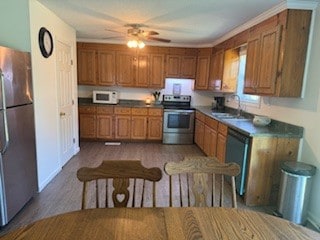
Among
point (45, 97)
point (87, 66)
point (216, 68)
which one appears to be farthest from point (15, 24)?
point (216, 68)

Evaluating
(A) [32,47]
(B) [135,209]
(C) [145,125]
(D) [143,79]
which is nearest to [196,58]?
(D) [143,79]

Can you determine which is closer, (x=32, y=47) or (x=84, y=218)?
(x=84, y=218)

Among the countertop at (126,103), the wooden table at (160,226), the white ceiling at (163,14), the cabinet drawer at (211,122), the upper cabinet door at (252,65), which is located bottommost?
the wooden table at (160,226)

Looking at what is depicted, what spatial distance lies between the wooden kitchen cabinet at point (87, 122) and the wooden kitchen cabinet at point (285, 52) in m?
3.81

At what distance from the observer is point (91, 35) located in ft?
16.0

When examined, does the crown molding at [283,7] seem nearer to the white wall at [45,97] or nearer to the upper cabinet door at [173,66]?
the upper cabinet door at [173,66]

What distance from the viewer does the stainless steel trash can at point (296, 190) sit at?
2.36 m

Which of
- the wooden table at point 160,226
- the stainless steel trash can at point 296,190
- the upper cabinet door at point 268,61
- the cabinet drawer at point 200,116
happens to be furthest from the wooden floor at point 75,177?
the wooden table at point 160,226

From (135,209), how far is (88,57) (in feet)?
15.9

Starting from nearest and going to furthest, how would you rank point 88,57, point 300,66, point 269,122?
1. point 300,66
2. point 269,122
3. point 88,57

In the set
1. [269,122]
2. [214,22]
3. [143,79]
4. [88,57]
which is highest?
[214,22]

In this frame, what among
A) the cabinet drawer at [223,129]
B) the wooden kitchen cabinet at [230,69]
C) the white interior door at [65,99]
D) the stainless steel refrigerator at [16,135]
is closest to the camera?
the stainless steel refrigerator at [16,135]

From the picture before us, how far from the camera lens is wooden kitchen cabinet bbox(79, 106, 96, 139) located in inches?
212

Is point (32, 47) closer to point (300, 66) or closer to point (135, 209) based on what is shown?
point (135, 209)
